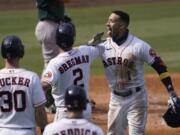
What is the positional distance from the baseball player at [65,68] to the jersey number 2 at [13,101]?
666 millimetres

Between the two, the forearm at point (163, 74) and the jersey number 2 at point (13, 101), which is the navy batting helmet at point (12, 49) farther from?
the forearm at point (163, 74)

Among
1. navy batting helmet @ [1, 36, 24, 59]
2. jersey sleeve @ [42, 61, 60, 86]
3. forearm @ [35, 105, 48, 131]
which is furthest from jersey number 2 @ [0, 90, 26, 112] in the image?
jersey sleeve @ [42, 61, 60, 86]

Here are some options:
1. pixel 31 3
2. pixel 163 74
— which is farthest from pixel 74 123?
pixel 31 3

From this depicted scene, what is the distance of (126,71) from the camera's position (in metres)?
7.66

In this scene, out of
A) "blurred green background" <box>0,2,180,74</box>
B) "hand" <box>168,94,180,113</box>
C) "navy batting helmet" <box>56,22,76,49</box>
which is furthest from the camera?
"blurred green background" <box>0,2,180,74</box>

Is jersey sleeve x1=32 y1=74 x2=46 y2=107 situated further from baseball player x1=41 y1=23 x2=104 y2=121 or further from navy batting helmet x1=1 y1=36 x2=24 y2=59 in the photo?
baseball player x1=41 y1=23 x2=104 y2=121

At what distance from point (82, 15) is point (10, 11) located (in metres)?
2.59

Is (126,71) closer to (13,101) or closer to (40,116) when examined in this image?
(40,116)

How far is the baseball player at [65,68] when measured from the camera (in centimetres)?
657

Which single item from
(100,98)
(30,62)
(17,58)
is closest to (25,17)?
(30,62)

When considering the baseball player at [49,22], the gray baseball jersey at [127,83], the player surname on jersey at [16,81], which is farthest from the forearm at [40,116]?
the baseball player at [49,22]

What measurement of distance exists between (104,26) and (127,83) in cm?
929

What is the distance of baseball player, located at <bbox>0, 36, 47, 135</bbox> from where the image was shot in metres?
5.96

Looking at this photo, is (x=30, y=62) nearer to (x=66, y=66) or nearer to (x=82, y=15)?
(x=82, y=15)
